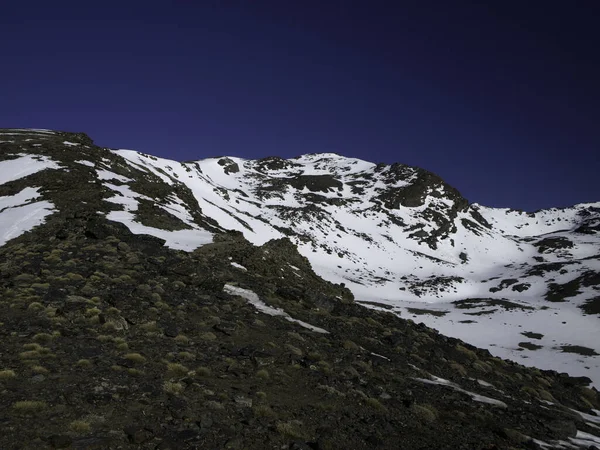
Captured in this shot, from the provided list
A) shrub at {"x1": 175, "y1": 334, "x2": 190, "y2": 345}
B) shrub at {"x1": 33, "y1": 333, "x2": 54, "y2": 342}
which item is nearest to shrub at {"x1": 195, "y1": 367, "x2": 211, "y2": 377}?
shrub at {"x1": 175, "y1": 334, "x2": 190, "y2": 345}

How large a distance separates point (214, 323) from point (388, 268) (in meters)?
121

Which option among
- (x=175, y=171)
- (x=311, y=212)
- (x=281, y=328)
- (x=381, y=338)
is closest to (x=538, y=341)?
(x=381, y=338)

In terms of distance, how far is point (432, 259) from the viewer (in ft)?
485

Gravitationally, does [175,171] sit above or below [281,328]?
above

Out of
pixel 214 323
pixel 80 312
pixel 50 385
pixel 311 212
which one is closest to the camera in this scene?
pixel 50 385

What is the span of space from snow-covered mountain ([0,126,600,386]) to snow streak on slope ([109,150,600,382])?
0.50 metres

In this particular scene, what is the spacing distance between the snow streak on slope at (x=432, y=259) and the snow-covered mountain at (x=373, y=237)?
50 cm

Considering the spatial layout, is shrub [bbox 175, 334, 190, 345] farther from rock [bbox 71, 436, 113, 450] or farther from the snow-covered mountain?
the snow-covered mountain

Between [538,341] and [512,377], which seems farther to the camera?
[538,341]

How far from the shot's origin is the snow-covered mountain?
118 feet

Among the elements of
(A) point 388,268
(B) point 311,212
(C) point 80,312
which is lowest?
(C) point 80,312

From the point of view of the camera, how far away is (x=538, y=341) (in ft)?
209

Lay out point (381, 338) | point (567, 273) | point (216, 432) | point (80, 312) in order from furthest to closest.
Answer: point (567, 273) → point (381, 338) → point (80, 312) → point (216, 432)

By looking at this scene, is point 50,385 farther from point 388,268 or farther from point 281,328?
point 388,268
